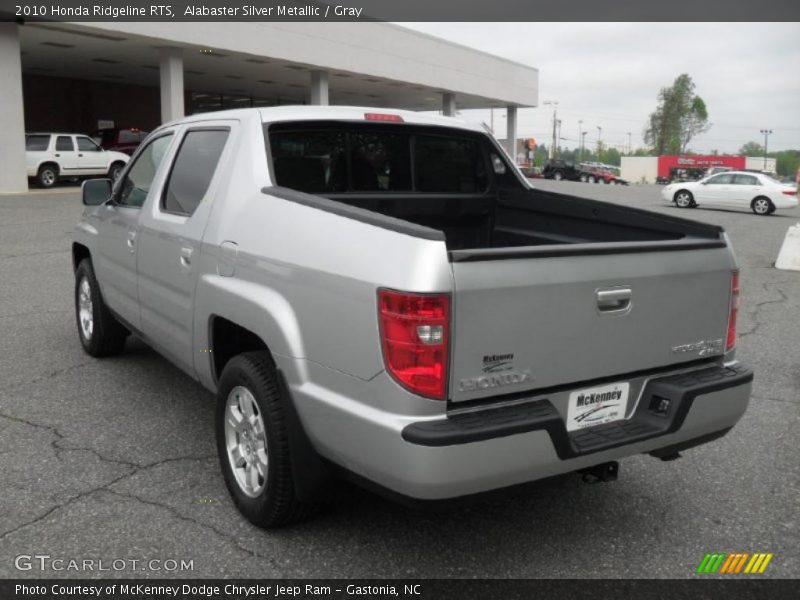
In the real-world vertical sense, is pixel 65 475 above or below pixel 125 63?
below

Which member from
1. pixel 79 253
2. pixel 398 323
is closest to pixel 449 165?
pixel 398 323

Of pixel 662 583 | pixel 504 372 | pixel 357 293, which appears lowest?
pixel 662 583

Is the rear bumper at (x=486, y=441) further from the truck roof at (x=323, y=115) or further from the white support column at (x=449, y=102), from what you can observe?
the white support column at (x=449, y=102)

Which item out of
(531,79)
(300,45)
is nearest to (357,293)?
(300,45)

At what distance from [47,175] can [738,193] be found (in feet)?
76.2

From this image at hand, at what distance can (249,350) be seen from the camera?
12.1ft

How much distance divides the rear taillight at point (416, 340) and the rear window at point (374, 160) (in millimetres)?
1606

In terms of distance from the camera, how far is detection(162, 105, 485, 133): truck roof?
3909 millimetres

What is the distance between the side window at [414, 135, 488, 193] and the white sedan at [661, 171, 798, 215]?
24.0 meters

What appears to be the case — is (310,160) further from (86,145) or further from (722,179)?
(722,179)

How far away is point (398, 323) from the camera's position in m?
2.56

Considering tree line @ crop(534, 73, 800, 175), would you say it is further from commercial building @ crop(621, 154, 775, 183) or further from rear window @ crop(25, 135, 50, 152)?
rear window @ crop(25, 135, 50, 152)

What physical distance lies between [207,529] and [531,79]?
48.5 metres

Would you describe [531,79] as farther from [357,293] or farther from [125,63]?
[357,293]
